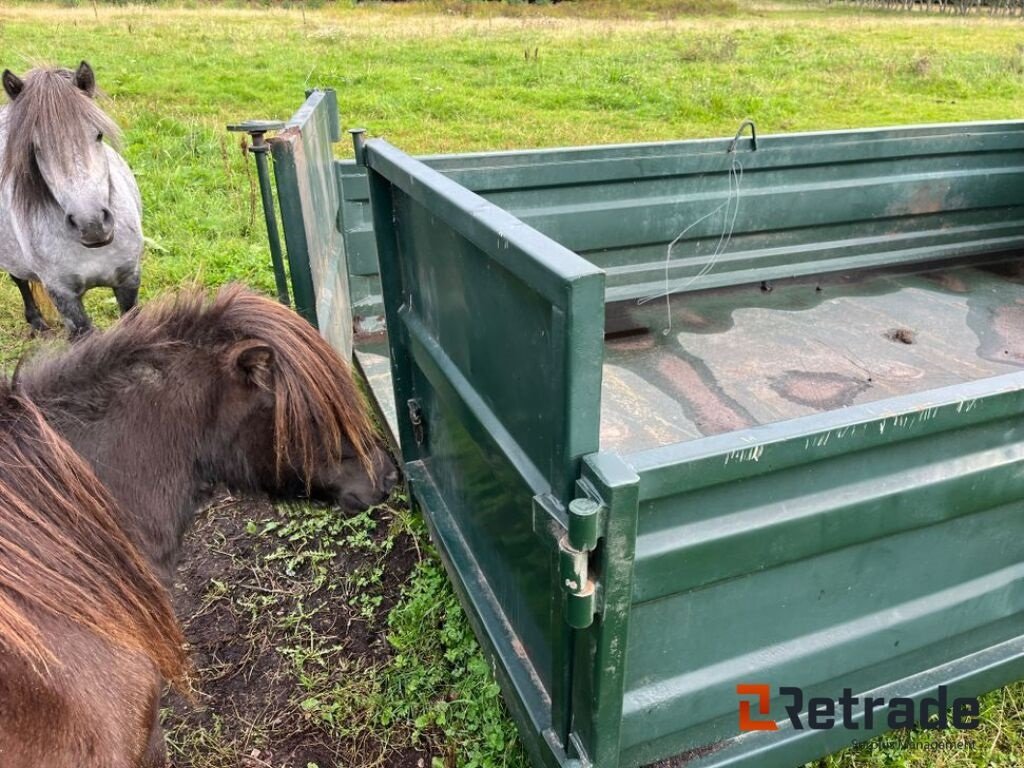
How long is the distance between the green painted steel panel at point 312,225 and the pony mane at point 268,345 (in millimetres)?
617

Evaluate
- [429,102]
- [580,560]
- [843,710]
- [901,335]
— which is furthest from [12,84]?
[429,102]

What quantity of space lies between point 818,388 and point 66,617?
2.75 metres

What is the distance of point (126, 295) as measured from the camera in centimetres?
401

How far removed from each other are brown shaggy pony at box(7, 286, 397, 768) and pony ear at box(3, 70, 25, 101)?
254 cm

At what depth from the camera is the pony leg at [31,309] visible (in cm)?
432

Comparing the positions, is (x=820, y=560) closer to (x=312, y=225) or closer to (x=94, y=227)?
(x=312, y=225)

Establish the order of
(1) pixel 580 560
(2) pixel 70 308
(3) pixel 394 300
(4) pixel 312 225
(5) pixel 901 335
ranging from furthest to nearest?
(2) pixel 70 308
(5) pixel 901 335
(4) pixel 312 225
(3) pixel 394 300
(1) pixel 580 560

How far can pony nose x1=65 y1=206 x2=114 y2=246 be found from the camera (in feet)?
10.7

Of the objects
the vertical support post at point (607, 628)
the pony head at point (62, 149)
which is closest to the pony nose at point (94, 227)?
the pony head at point (62, 149)

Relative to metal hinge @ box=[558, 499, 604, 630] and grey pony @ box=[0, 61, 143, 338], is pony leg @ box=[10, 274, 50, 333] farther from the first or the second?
metal hinge @ box=[558, 499, 604, 630]

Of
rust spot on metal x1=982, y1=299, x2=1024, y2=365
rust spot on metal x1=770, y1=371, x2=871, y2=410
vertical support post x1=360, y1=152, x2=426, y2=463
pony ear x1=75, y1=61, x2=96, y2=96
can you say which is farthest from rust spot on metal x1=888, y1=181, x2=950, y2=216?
pony ear x1=75, y1=61, x2=96, y2=96

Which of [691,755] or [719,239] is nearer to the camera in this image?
[691,755]

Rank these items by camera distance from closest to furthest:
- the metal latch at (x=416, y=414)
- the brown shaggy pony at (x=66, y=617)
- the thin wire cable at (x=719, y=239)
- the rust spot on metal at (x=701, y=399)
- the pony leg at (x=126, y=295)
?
the brown shaggy pony at (x=66, y=617) → the metal latch at (x=416, y=414) → the rust spot on metal at (x=701, y=399) → the thin wire cable at (x=719, y=239) → the pony leg at (x=126, y=295)

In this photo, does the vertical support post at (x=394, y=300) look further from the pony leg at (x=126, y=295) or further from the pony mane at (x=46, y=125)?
the pony leg at (x=126, y=295)
